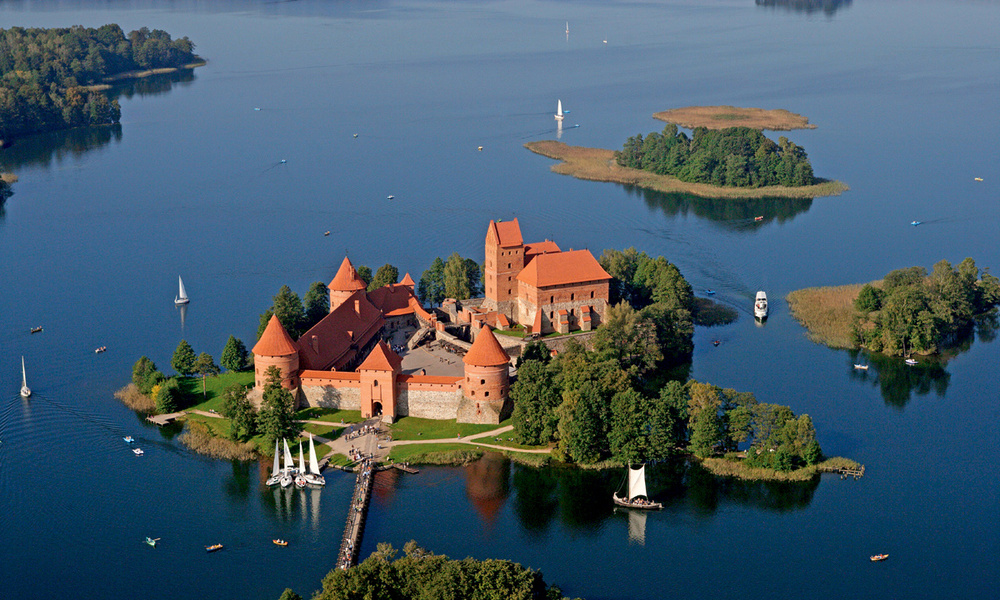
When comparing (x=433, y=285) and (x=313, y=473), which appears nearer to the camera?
(x=313, y=473)

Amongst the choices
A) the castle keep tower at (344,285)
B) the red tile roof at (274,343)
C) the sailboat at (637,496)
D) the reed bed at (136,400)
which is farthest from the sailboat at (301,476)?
the castle keep tower at (344,285)

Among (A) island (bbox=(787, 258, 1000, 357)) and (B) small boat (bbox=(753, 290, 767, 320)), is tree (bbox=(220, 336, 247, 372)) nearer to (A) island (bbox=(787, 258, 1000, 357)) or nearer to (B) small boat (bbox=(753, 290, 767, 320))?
(B) small boat (bbox=(753, 290, 767, 320))

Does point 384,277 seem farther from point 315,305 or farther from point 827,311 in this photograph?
point 827,311

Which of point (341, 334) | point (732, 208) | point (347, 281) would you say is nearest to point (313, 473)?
point (341, 334)

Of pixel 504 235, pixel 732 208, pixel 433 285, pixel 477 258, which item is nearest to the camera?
pixel 504 235

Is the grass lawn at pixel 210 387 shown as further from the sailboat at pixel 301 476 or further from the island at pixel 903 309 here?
the island at pixel 903 309

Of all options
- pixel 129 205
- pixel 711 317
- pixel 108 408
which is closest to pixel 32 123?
pixel 129 205
